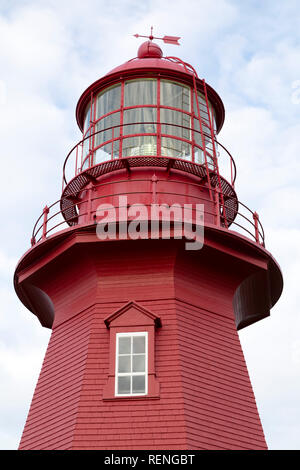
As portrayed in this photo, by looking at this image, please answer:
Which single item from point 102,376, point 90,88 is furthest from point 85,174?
point 102,376

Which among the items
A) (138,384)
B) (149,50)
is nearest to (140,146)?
(149,50)

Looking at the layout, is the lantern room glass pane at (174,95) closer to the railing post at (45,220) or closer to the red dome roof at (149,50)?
the red dome roof at (149,50)

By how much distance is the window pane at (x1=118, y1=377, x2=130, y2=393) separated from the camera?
1315 cm

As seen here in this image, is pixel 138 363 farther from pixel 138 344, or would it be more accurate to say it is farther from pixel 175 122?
pixel 175 122

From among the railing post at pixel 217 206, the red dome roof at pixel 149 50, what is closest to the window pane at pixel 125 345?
the railing post at pixel 217 206

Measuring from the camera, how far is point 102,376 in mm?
13430

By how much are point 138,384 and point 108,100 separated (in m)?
6.92

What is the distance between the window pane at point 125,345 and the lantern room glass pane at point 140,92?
18.2ft

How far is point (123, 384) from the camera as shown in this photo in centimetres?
1321

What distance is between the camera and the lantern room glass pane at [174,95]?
1630 centimetres

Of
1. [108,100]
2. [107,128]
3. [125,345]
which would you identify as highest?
[108,100]

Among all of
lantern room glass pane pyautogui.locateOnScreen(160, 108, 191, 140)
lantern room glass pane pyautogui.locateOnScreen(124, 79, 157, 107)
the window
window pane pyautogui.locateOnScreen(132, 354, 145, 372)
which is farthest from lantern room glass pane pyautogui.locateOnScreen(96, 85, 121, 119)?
window pane pyautogui.locateOnScreen(132, 354, 145, 372)

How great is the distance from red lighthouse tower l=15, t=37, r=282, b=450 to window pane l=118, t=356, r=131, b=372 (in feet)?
0.19

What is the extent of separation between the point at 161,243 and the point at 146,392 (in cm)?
295
